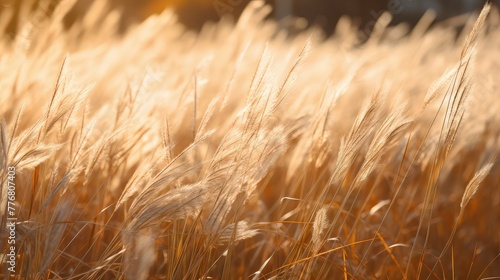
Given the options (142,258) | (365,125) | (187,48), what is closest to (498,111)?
(365,125)

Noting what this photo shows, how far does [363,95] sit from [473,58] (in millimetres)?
2634

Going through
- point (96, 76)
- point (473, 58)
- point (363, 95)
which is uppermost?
point (473, 58)

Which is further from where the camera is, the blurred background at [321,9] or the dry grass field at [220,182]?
the blurred background at [321,9]

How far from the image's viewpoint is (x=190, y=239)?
3.74 feet

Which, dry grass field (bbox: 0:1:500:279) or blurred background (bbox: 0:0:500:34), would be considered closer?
dry grass field (bbox: 0:1:500:279)

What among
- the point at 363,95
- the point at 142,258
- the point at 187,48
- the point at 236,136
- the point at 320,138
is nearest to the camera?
the point at 142,258

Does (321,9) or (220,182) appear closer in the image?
(220,182)

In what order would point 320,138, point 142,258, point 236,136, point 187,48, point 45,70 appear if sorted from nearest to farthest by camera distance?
1. point 142,258
2. point 236,136
3. point 320,138
4. point 45,70
5. point 187,48

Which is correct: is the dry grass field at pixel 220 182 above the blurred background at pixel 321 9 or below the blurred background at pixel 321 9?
above

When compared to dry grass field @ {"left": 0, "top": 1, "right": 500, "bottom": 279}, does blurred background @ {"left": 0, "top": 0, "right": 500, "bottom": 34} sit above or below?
below

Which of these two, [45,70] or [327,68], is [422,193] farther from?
[327,68]

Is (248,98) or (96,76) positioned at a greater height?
(248,98)

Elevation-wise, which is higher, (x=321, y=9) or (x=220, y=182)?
(x=220, y=182)

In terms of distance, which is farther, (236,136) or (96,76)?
(96,76)
